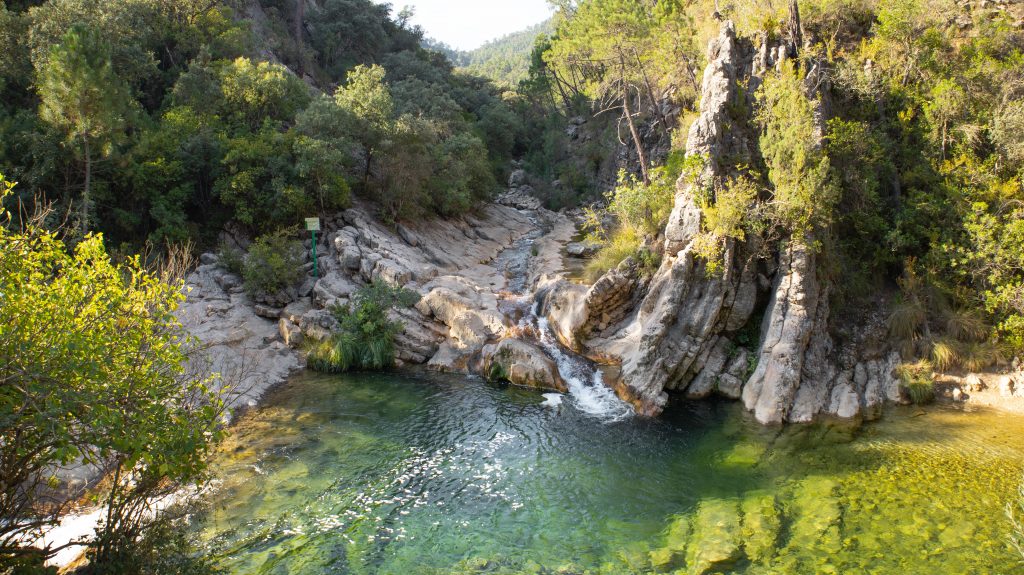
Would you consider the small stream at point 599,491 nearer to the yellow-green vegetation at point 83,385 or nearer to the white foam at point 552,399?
the white foam at point 552,399

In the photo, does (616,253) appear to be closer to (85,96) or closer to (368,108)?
(368,108)

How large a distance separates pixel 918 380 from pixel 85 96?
30.5 m

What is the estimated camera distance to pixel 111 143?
2255 centimetres

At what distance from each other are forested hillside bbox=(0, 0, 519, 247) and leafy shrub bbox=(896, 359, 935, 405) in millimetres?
24999

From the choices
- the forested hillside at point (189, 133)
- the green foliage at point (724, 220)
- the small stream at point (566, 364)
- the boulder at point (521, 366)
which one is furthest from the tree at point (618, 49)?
the boulder at point (521, 366)

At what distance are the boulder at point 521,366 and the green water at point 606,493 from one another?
199 centimetres

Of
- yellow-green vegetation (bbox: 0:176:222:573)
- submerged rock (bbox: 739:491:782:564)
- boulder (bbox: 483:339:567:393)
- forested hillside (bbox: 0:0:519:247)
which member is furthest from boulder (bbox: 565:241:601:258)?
yellow-green vegetation (bbox: 0:176:222:573)

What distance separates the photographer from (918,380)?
16312 mm

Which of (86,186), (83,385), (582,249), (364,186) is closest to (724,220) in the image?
(582,249)

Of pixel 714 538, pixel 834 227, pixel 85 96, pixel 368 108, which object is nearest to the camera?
pixel 714 538

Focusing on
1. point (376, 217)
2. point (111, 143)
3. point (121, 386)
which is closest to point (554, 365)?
point (121, 386)

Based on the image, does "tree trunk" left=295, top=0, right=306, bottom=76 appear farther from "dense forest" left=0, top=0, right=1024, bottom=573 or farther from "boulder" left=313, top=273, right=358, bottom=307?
"boulder" left=313, top=273, right=358, bottom=307

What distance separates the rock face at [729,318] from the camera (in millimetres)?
16672

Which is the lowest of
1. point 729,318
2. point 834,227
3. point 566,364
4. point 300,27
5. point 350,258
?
point 566,364
